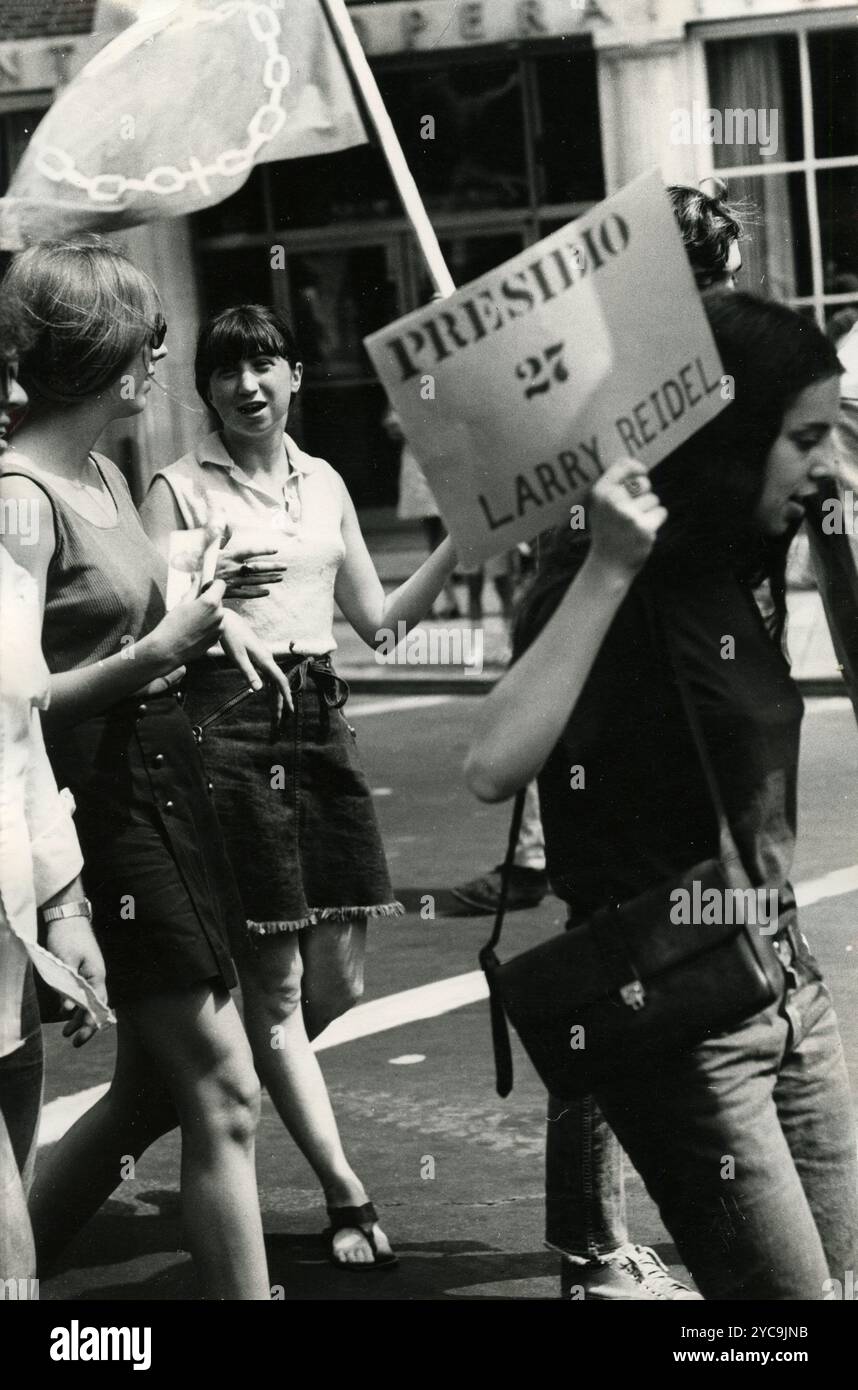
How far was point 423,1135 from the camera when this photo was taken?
16.6 ft

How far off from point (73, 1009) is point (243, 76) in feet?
6.68

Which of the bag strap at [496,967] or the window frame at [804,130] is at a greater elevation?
the window frame at [804,130]

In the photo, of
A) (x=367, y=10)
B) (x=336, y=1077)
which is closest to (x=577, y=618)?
(x=336, y=1077)

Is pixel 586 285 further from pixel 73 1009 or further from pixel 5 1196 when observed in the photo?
pixel 5 1196

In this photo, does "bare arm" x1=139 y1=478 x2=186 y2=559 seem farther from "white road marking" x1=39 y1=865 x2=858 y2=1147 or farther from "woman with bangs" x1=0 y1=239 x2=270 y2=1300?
"white road marking" x1=39 y1=865 x2=858 y2=1147

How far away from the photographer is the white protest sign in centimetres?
268

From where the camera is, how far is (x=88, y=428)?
3.55 metres

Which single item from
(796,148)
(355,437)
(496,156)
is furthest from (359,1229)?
(355,437)

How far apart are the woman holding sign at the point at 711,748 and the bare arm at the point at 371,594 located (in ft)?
3.64

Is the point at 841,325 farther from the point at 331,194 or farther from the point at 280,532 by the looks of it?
the point at 331,194

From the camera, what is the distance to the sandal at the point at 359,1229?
14.0 ft

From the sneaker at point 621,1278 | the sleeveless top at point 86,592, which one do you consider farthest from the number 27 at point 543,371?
the sneaker at point 621,1278

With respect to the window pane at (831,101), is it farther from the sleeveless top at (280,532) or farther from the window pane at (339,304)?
the sleeveless top at (280,532)

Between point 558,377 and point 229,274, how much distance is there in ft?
44.1
